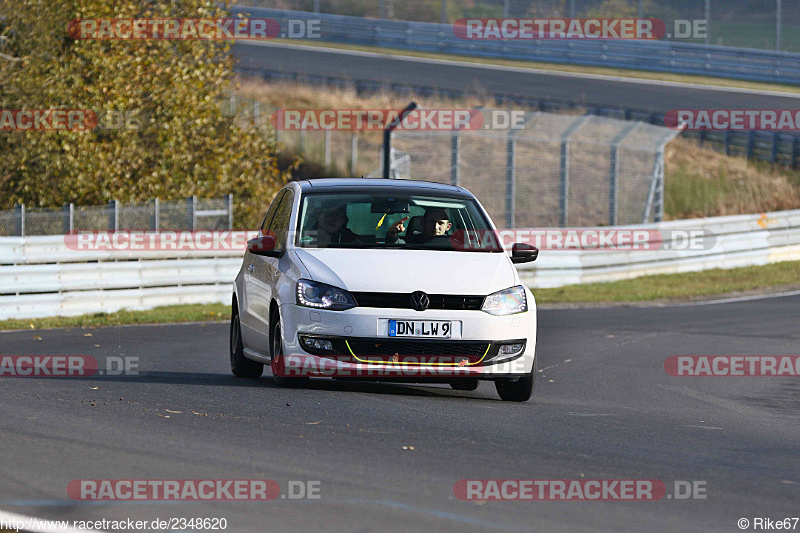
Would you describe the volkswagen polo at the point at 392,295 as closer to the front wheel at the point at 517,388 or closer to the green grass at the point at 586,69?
the front wheel at the point at 517,388

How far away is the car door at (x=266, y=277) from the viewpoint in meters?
9.99

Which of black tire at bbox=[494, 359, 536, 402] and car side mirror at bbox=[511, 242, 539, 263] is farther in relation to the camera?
car side mirror at bbox=[511, 242, 539, 263]

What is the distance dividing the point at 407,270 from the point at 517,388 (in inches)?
A: 53.2

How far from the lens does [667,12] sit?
4034 cm

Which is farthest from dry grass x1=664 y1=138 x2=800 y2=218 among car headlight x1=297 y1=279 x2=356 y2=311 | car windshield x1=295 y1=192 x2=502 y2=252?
car headlight x1=297 y1=279 x2=356 y2=311

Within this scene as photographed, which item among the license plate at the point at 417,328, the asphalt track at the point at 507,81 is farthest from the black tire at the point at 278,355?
the asphalt track at the point at 507,81

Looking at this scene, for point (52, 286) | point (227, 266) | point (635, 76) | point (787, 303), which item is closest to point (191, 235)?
point (227, 266)

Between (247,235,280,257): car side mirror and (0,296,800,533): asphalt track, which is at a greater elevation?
(247,235,280,257): car side mirror

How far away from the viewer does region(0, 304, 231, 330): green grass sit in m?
18.5

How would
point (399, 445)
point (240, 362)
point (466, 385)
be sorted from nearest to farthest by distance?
point (399, 445) < point (466, 385) < point (240, 362)

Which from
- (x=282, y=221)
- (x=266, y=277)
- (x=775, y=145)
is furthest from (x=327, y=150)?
(x=266, y=277)

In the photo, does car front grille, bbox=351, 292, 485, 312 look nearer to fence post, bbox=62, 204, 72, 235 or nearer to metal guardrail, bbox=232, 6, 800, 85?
fence post, bbox=62, 204, 72, 235

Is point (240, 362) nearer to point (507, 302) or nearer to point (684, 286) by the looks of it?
point (507, 302)

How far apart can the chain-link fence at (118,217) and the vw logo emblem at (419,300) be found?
1342 cm
